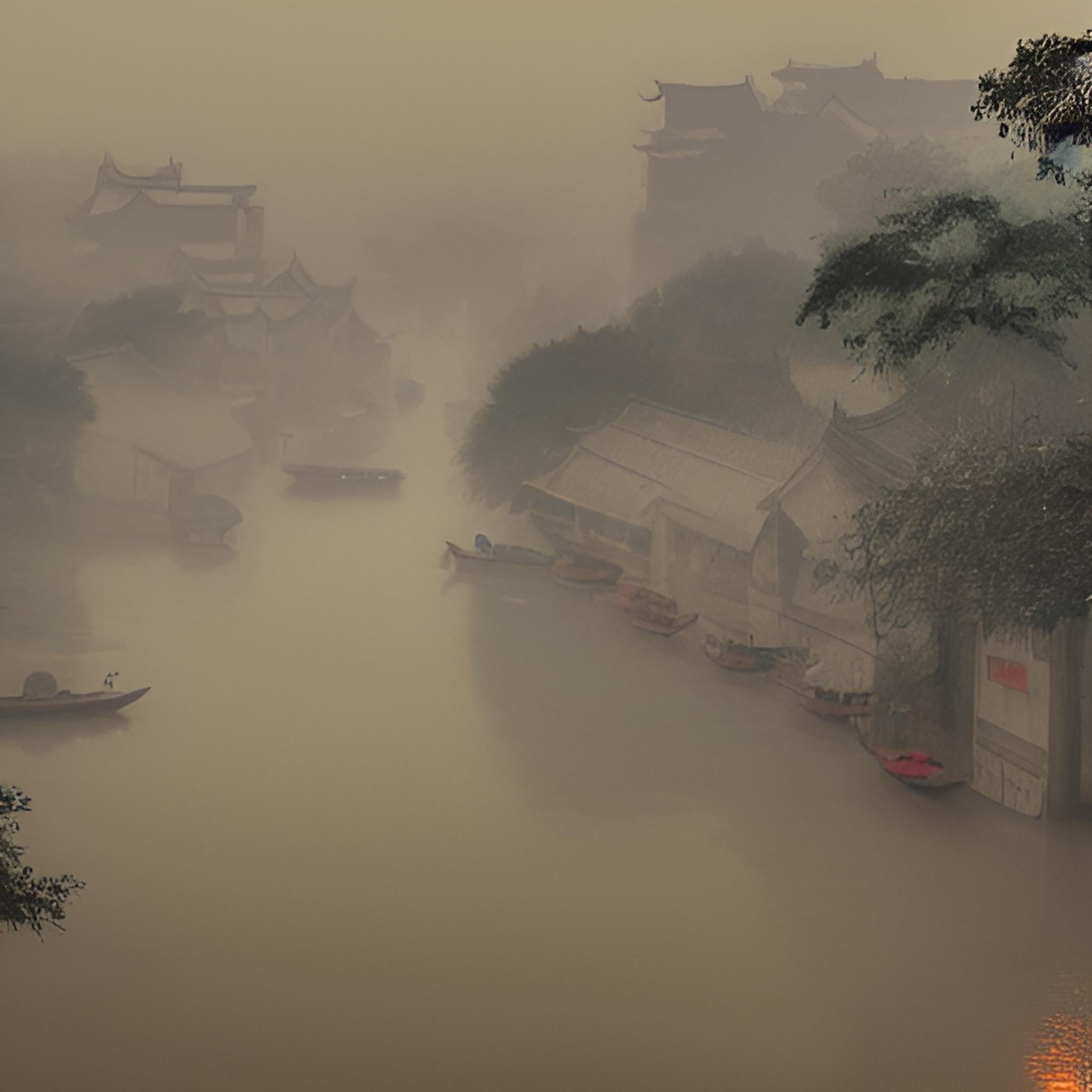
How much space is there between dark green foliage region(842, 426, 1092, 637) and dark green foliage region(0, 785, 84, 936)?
11.7 feet

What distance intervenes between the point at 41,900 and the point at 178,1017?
1.07 metres

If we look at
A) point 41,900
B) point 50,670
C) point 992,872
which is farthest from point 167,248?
point 992,872

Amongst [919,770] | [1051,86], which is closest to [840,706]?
[919,770]

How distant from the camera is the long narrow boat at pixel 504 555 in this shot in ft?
24.8

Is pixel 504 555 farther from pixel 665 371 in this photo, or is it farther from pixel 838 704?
pixel 838 704

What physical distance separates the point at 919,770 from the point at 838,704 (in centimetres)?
46

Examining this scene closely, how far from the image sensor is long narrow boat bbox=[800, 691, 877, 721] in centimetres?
720

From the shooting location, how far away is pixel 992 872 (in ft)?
22.6

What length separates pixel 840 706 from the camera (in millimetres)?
7215

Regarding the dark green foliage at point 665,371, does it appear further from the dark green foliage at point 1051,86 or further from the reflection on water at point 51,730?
the dark green foliage at point 1051,86

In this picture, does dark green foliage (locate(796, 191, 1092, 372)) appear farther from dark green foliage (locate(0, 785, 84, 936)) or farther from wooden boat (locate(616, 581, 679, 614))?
dark green foliage (locate(0, 785, 84, 936))

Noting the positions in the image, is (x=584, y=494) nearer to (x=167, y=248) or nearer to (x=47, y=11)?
(x=167, y=248)

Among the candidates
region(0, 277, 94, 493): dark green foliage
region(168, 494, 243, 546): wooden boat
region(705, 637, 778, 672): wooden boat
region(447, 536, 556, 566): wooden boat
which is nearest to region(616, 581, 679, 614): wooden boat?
region(705, 637, 778, 672): wooden boat

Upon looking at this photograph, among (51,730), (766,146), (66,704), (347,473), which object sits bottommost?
(51,730)
